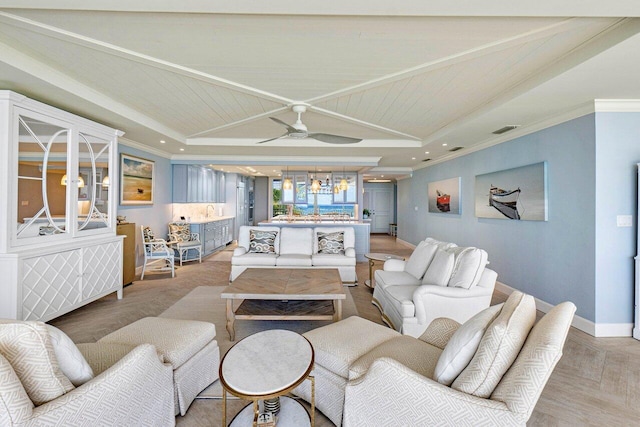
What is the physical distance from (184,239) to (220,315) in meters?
3.48

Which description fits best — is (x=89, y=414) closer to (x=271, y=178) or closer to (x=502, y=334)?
(x=502, y=334)

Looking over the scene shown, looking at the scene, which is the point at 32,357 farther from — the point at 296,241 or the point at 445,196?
the point at 445,196

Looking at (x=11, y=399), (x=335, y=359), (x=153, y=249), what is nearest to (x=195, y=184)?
(x=153, y=249)

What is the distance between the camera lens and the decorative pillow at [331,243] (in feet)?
16.2

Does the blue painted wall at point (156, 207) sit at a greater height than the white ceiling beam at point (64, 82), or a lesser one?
lesser

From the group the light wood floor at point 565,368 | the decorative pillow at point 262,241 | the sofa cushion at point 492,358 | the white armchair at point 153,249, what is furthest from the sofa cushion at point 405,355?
the white armchair at point 153,249

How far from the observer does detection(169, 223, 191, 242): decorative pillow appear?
623cm

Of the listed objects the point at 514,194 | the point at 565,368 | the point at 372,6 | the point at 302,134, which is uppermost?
the point at 372,6

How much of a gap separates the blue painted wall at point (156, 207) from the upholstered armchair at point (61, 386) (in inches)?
176

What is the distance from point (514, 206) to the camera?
4133 mm

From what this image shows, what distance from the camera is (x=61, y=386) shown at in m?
1.11

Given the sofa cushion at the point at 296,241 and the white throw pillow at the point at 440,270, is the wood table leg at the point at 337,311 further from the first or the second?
the sofa cushion at the point at 296,241

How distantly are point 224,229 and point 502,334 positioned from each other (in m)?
7.88

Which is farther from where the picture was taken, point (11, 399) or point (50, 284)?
point (50, 284)
